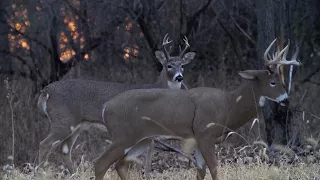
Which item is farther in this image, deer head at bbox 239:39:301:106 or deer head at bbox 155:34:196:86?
deer head at bbox 155:34:196:86

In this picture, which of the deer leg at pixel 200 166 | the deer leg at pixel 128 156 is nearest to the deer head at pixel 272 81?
the deer leg at pixel 200 166

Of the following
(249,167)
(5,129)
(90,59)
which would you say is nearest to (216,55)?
(90,59)

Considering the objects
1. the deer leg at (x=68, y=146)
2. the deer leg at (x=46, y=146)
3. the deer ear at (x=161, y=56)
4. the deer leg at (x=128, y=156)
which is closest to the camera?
the deer leg at (x=128, y=156)

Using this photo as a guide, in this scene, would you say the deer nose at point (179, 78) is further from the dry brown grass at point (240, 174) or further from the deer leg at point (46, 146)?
the dry brown grass at point (240, 174)

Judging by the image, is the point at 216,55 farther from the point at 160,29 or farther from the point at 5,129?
the point at 5,129

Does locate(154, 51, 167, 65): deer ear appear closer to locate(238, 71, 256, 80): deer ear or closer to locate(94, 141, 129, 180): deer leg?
locate(238, 71, 256, 80): deer ear

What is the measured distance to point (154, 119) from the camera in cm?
814

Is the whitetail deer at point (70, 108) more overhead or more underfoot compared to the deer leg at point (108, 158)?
more underfoot

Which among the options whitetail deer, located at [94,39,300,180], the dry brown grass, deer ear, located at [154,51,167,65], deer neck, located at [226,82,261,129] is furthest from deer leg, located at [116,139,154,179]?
deer ear, located at [154,51,167,65]

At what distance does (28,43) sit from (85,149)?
3271mm

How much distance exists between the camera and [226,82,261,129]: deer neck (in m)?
Result: 8.42

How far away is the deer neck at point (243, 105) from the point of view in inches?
332

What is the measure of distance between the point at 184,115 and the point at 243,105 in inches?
29.5

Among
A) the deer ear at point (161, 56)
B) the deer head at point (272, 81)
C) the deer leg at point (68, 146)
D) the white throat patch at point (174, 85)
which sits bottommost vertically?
the deer leg at point (68, 146)
